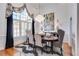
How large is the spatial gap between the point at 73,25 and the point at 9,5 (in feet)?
1.89

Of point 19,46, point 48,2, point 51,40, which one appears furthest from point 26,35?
point 48,2

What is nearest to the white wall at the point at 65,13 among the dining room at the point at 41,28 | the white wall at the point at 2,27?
the dining room at the point at 41,28

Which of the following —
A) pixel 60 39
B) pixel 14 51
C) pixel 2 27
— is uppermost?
pixel 2 27

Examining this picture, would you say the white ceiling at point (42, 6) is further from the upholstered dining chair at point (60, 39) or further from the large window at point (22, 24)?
the upholstered dining chair at point (60, 39)

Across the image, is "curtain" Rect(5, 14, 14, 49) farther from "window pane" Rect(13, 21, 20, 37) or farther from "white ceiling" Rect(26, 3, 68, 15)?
"white ceiling" Rect(26, 3, 68, 15)

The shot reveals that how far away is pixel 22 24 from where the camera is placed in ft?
3.30

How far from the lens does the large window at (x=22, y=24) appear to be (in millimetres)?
1002

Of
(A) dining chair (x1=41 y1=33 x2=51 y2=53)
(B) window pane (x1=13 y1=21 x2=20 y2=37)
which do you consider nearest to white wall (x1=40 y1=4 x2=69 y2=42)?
(A) dining chair (x1=41 y1=33 x2=51 y2=53)

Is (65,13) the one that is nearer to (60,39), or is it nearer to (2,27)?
(60,39)

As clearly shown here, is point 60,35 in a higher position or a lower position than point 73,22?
lower

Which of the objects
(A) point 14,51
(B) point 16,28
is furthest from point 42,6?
(A) point 14,51

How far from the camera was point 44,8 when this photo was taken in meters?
1.01

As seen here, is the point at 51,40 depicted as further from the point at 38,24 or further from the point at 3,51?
the point at 3,51

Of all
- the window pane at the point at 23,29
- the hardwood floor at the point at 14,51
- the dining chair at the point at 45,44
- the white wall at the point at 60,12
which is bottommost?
the hardwood floor at the point at 14,51
